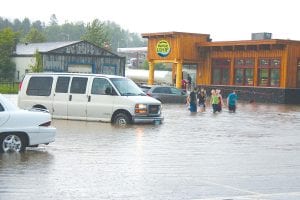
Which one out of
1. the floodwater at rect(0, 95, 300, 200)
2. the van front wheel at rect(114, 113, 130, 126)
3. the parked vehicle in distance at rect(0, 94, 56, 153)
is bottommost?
the floodwater at rect(0, 95, 300, 200)

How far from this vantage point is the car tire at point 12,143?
44.9ft

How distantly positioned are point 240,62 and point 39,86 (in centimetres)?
3183

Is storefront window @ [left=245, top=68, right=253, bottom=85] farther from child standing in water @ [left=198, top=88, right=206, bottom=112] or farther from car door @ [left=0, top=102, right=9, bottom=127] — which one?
car door @ [left=0, top=102, right=9, bottom=127]

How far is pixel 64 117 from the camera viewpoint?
76.6 feet

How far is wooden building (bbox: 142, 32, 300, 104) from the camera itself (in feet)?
161

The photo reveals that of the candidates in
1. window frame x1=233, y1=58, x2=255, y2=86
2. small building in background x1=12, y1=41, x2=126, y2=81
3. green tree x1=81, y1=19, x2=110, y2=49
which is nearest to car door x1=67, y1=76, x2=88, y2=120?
window frame x1=233, y1=58, x2=255, y2=86

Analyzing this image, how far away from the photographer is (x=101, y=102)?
2270 centimetres

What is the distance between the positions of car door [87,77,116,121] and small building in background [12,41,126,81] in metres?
47.7

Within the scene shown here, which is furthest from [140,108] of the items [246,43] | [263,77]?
[246,43]

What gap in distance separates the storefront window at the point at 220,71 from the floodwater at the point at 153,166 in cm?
3436

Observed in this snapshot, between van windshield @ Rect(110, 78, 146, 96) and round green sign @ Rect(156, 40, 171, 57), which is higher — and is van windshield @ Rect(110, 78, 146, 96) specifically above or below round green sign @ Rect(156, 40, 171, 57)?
below

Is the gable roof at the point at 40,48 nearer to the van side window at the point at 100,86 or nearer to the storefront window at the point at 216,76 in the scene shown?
the storefront window at the point at 216,76

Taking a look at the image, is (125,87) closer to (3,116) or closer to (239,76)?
(3,116)

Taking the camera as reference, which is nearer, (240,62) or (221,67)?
(240,62)
